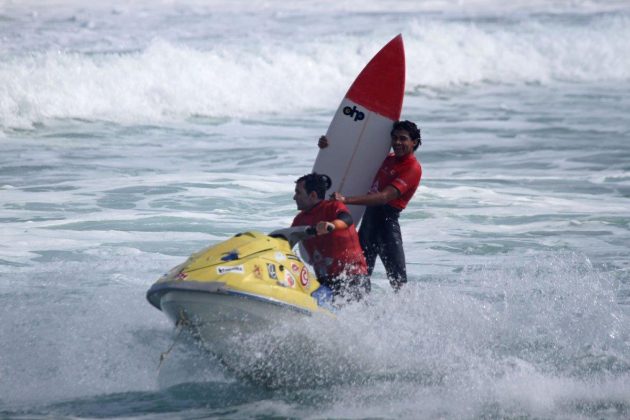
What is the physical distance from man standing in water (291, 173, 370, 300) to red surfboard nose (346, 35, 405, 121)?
192 centimetres

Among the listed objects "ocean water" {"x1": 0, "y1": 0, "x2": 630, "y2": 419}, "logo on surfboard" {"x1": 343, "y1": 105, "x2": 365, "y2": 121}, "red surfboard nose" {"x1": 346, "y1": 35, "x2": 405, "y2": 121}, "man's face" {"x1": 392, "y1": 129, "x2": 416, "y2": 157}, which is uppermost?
"red surfboard nose" {"x1": 346, "y1": 35, "x2": 405, "y2": 121}

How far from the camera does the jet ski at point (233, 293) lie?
587 centimetres

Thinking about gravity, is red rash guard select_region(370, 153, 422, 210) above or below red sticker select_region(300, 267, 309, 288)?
above

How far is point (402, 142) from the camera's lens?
730 centimetres

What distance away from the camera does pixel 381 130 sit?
8406mm

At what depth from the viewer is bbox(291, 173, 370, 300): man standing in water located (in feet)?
21.7

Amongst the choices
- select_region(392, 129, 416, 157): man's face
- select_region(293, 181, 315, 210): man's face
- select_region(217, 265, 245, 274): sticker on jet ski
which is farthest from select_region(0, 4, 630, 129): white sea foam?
select_region(217, 265, 245, 274): sticker on jet ski

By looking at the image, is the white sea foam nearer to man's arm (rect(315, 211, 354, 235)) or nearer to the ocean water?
the ocean water

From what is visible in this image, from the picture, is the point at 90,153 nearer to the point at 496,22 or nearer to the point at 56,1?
the point at 56,1

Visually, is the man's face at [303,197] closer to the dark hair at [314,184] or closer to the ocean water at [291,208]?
the dark hair at [314,184]

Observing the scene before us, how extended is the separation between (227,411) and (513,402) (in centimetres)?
156

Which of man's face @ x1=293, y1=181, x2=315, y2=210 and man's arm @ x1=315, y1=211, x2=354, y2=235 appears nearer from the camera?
man's arm @ x1=315, y1=211, x2=354, y2=235

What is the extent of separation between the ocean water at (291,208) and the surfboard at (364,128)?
1.03 metres


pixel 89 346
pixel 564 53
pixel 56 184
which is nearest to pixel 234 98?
pixel 56 184
